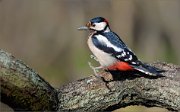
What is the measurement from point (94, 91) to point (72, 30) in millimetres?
4758

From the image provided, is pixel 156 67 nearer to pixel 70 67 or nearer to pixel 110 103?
pixel 110 103

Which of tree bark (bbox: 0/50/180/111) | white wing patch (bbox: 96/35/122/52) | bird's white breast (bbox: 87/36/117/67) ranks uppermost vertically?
white wing patch (bbox: 96/35/122/52)

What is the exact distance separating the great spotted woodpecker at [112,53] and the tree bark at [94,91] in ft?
0.30

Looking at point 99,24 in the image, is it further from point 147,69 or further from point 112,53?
point 147,69

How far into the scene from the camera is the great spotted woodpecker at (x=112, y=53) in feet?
13.1

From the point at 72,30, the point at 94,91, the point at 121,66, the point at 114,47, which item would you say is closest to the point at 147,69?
the point at 121,66

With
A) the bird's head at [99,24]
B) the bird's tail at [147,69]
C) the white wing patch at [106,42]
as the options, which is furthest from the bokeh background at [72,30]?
the bird's tail at [147,69]

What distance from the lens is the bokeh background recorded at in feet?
27.8

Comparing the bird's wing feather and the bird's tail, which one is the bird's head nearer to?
the bird's wing feather

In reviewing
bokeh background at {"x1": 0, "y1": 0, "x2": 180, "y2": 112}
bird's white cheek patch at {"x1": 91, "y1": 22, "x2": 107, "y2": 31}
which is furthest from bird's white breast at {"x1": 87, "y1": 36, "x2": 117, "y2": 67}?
bokeh background at {"x1": 0, "y1": 0, "x2": 180, "y2": 112}

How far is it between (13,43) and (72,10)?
107 cm

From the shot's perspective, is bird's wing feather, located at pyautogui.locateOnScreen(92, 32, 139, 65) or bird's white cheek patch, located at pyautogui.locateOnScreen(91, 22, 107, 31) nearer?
bird's wing feather, located at pyautogui.locateOnScreen(92, 32, 139, 65)

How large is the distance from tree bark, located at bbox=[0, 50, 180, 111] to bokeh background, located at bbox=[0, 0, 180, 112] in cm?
425

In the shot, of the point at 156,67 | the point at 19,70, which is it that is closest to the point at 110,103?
the point at 156,67
